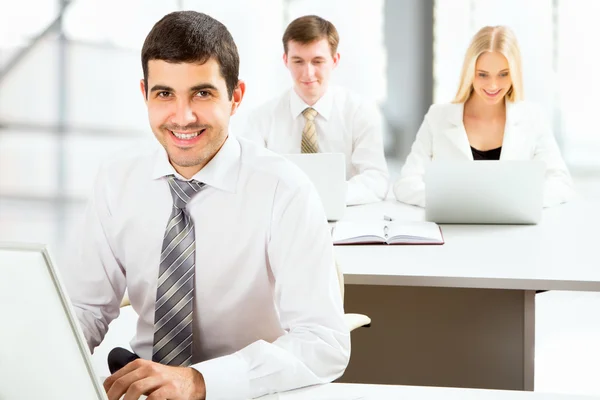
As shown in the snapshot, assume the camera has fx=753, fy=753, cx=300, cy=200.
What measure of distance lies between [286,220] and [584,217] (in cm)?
168

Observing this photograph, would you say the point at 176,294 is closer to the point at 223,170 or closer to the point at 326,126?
the point at 223,170

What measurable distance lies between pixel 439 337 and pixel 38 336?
167 centimetres

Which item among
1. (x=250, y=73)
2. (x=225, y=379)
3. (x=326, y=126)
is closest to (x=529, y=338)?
(x=225, y=379)

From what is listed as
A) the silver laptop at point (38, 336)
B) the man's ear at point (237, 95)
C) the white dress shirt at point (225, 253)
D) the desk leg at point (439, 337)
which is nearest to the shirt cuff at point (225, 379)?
the white dress shirt at point (225, 253)

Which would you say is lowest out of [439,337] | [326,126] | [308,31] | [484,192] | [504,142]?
[439,337]

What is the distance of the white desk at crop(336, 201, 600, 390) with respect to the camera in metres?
2.00

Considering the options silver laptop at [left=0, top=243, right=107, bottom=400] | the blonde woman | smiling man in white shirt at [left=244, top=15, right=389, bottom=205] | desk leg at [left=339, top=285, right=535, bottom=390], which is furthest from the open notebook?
silver laptop at [left=0, top=243, right=107, bottom=400]

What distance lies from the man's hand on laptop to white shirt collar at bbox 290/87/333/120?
259cm

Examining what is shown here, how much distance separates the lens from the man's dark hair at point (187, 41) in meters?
1.29

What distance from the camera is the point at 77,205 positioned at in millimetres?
5812

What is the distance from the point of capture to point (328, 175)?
96.7 inches

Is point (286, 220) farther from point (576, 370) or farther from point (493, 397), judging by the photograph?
point (576, 370)

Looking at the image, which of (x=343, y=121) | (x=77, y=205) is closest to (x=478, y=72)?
(x=343, y=121)

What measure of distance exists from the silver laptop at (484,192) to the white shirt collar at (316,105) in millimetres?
1203
